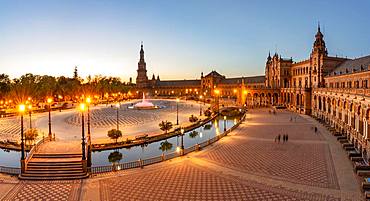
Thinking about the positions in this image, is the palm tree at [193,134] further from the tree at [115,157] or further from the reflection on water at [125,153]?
the tree at [115,157]

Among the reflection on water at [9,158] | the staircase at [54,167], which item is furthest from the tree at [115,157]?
the reflection on water at [9,158]

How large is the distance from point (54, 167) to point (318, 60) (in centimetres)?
6639

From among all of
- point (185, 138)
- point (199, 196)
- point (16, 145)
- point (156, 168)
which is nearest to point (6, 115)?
point (16, 145)

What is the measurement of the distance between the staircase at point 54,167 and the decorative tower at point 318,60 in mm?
62494

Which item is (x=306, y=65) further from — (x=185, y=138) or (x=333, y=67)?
(x=185, y=138)

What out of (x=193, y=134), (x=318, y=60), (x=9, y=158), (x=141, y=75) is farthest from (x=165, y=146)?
(x=141, y=75)

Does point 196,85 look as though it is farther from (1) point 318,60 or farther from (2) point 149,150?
(2) point 149,150

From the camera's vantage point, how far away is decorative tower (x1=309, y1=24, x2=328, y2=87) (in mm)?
68294

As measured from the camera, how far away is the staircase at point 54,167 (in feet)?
68.4

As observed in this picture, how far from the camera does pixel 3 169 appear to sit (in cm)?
2297

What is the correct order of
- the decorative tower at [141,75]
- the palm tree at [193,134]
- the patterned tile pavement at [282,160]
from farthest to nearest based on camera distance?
the decorative tower at [141,75] → the palm tree at [193,134] → the patterned tile pavement at [282,160]

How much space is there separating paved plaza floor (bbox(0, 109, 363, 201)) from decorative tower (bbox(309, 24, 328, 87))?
4413cm

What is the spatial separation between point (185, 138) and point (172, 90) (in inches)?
5202

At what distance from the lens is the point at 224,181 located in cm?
1966
